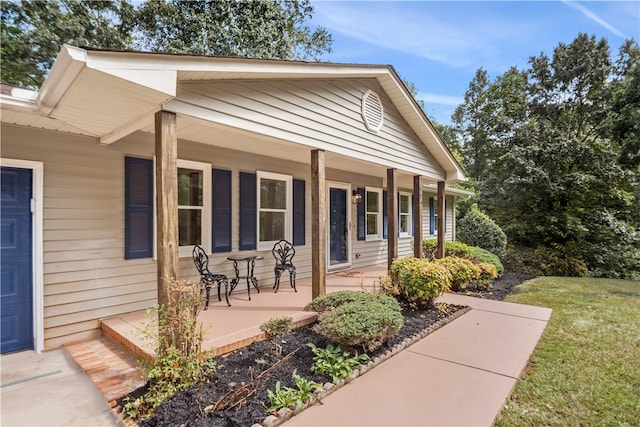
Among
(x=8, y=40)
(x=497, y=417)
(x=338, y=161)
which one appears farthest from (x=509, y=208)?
(x=8, y=40)

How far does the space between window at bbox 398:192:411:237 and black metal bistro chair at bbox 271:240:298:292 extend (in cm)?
507

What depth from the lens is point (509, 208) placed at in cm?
1401

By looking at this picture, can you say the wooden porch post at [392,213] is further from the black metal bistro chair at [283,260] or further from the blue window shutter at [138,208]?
the blue window shutter at [138,208]

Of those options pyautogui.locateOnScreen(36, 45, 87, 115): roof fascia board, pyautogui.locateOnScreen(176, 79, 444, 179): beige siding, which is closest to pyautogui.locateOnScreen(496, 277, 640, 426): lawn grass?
pyautogui.locateOnScreen(176, 79, 444, 179): beige siding

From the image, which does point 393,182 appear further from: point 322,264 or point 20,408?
point 20,408

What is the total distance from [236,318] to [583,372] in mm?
3734

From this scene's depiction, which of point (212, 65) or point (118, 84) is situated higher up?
point (212, 65)

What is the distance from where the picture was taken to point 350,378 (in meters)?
2.87

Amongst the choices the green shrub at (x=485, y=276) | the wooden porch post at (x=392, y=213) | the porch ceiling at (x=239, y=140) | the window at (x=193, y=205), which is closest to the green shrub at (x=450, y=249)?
the green shrub at (x=485, y=276)

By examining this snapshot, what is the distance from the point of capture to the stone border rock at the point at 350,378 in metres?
2.25

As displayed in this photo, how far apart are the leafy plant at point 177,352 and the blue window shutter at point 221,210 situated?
2337 millimetres

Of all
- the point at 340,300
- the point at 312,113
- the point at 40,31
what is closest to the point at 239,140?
the point at 312,113

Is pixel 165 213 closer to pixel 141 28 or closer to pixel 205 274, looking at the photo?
pixel 205 274

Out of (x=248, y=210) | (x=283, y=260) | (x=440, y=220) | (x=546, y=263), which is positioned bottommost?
(x=546, y=263)
